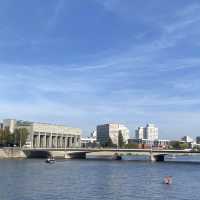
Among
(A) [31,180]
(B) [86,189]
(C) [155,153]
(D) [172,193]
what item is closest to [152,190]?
(D) [172,193]

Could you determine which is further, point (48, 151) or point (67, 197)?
point (48, 151)

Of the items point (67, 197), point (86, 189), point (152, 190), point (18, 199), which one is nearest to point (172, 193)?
point (152, 190)

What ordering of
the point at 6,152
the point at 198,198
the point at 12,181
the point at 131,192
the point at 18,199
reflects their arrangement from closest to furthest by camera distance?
the point at 18,199, the point at 198,198, the point at 131,192, the point at 12,181, the point at 6,152

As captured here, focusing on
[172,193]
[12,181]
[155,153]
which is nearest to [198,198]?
[172,193]

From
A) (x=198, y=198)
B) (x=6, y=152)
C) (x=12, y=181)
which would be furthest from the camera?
(x=6, y=152)

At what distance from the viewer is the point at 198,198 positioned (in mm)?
66062

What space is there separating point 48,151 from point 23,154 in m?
9.28

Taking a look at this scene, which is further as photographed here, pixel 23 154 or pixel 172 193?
pixel 23 154

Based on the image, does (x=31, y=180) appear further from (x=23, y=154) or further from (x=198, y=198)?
(x=23, y=154)

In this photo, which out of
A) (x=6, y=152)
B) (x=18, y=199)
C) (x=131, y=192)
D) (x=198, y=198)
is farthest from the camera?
(x=6, y=152)

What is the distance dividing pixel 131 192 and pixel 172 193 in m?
5.63

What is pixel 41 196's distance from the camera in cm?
6284

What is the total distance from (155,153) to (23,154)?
48.7 metres

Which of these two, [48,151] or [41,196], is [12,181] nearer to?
[41,196]
